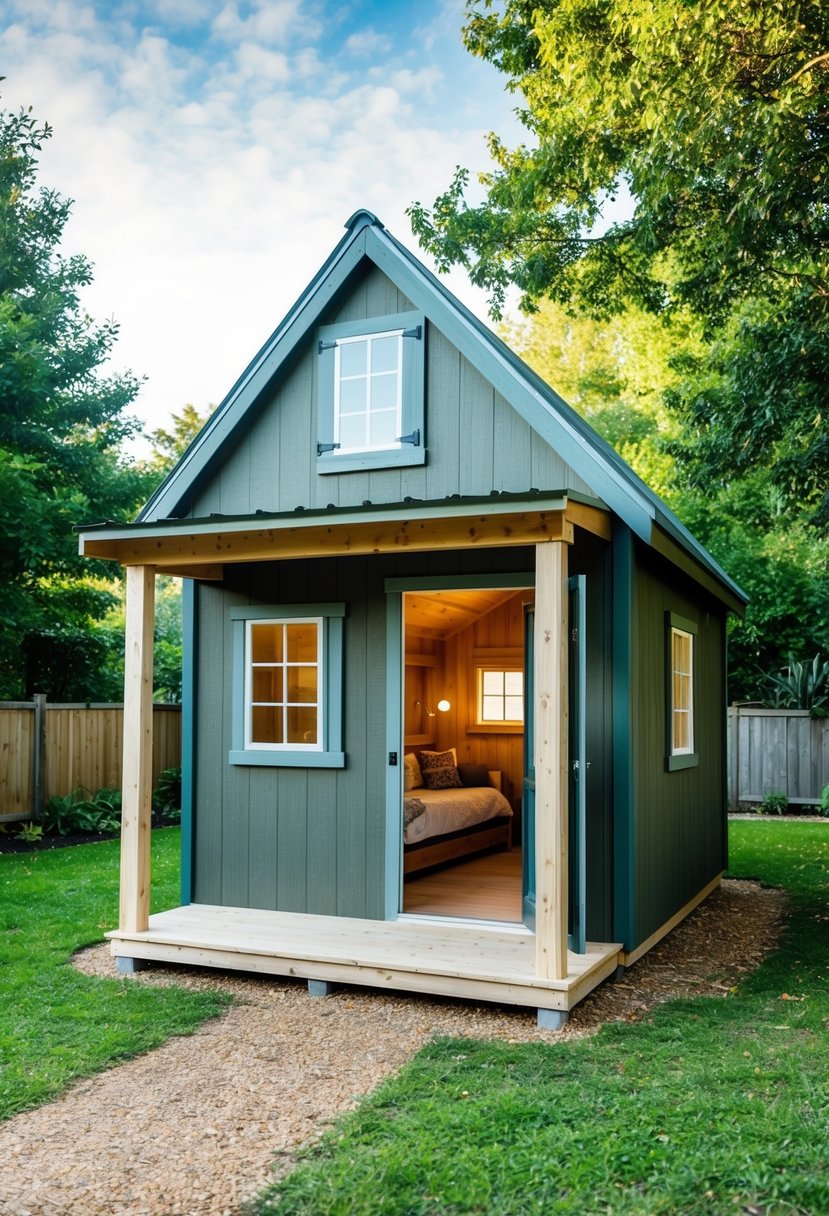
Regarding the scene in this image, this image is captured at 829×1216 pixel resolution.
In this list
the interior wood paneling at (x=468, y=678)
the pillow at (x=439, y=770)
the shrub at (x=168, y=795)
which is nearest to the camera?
the pillow at (x=439, y=770)

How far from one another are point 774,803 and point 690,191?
8.96m

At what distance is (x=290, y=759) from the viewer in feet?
24.5

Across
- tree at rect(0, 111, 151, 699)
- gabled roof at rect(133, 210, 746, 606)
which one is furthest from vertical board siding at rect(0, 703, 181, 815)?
gabled roof at rect(133, 210, 746, 606)

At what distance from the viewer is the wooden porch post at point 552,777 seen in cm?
564

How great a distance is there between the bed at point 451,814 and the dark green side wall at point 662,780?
2274 millimetres

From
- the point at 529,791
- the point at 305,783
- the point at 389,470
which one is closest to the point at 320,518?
the point at 389,470

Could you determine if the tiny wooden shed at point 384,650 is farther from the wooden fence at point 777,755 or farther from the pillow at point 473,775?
the wooden fence at point 777,755

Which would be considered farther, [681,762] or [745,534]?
[745,534]

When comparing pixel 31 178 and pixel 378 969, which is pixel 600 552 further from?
pixel 31 178

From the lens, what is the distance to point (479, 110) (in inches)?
594

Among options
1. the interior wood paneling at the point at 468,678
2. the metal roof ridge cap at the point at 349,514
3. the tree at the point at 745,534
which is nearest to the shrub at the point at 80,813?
the interior wood paneling at the point at 468,678

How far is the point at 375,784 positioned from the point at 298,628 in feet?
4.24

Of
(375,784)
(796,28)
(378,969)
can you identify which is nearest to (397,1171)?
(378,969)

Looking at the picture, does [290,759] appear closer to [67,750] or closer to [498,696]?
[498,696]
